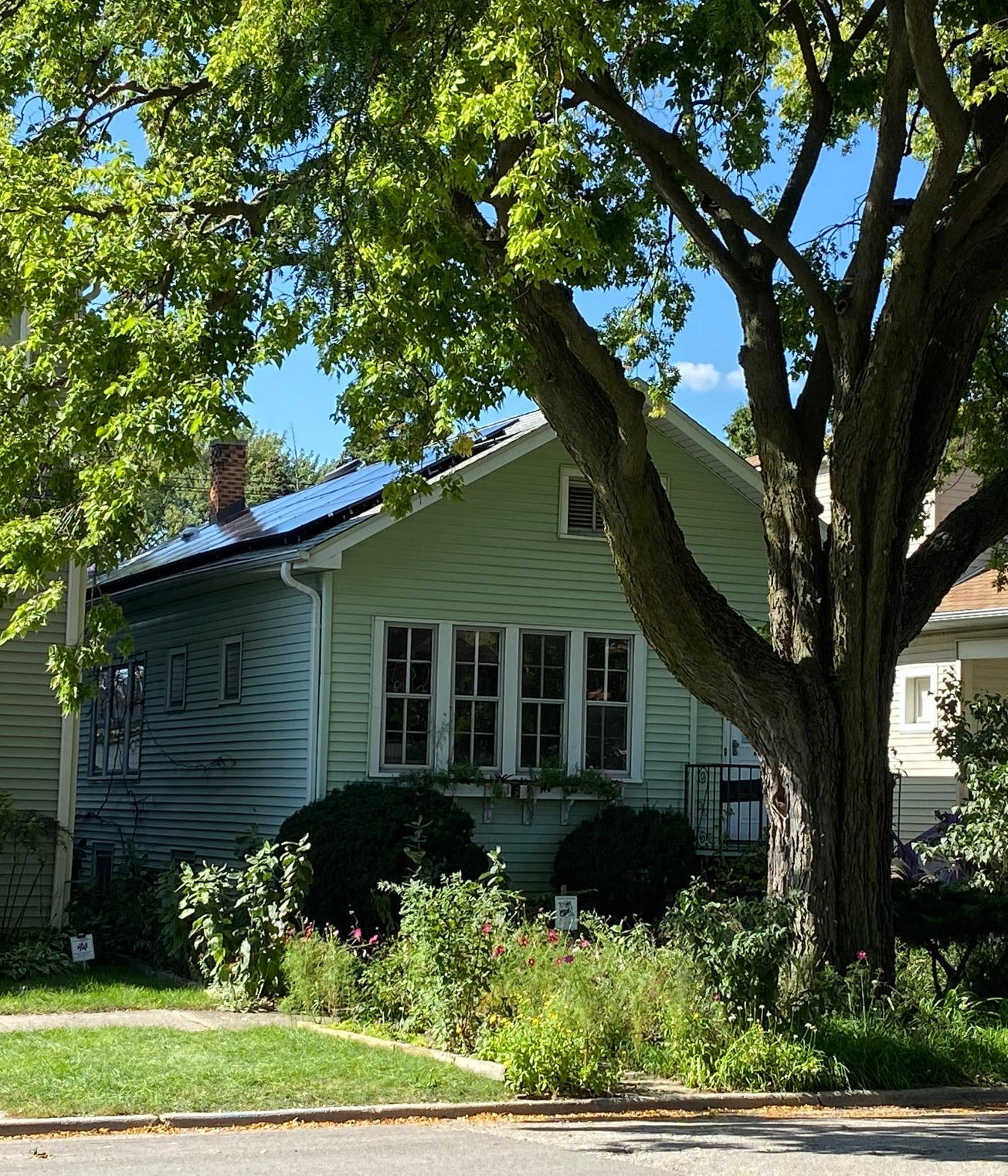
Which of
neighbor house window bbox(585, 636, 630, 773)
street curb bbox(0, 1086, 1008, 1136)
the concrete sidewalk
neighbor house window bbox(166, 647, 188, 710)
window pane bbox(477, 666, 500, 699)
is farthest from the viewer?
neighbor house window bbox(166, 647, 188, 710)

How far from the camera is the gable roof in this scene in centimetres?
1917

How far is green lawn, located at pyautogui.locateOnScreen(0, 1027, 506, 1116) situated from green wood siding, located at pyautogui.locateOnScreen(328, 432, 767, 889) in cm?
736

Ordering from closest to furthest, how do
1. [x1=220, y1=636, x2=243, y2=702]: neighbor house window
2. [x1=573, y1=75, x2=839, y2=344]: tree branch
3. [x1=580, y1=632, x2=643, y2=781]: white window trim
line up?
[x1=573, y1=75, x2=839, y2=344]: tree branch, [x1=580, y1=632, x2=643, y2=781]: white window trim, [x1=220, y1=636, x2=243, y2=702]: neighbor house window

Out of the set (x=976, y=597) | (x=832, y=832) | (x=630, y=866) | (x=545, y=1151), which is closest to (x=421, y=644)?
(x=630, y=866)

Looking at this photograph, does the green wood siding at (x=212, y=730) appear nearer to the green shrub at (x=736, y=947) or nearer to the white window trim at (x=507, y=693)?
the white window trim at (x=507, y=693)

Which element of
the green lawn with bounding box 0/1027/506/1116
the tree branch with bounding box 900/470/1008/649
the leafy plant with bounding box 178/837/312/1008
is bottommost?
the green lawn with bounding box 0/1027/506/1116

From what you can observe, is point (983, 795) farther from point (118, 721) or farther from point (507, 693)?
point (118, 721)

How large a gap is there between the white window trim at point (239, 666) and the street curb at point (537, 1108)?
37.0ft

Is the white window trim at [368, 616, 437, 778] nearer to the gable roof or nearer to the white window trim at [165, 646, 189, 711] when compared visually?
the gable roof

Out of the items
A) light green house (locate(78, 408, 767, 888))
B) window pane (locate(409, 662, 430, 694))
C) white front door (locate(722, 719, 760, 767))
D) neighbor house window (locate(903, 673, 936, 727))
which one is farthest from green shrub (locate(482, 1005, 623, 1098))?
neighbor house window (locate(903, 673, 936, 727))

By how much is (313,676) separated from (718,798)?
18.6ft

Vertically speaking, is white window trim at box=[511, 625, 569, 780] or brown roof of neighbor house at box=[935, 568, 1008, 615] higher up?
brown roof of neighbor house at box=[935, 568, 1008, 615]

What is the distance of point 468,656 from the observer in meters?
19.8

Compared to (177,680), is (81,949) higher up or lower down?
lower down
